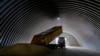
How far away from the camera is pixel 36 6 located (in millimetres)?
13812

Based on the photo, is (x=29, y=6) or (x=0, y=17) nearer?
(x=0, y=17)

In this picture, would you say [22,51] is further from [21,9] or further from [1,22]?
[21,9]

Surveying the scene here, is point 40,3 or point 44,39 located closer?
point 40,3

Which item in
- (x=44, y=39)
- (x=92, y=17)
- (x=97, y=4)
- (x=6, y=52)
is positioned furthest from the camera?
(x=44, y=39)

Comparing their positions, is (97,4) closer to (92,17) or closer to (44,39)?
(92,17)

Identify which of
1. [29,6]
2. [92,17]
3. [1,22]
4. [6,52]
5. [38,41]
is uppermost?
[29,6]

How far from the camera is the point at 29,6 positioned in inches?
522

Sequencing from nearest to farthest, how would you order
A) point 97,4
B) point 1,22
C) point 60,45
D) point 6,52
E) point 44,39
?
point 6,52 → point 97,4 → point 1,22 → point 44,39 → point 60,45

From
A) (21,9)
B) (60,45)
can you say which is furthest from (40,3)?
(60,45)

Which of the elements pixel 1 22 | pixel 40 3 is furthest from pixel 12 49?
pixel 40 3

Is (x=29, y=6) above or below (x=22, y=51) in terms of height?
above

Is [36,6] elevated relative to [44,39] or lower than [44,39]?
elevated

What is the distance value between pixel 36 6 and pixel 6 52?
611 cm

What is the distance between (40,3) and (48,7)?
5.03 feet
